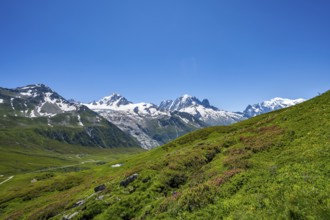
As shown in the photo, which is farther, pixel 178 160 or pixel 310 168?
pixel 178 160

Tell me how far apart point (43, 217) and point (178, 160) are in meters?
22.6

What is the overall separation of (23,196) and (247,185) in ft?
240

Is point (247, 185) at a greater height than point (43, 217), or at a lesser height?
greater

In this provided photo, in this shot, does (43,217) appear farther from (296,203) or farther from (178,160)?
(296,203)

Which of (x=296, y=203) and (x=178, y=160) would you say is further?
(x=178, y=160)

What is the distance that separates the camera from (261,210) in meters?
16.3

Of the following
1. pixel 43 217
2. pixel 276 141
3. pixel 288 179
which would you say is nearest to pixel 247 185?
pixel 288 179

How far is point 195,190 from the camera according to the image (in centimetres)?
2253

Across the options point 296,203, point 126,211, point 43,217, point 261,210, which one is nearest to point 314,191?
point 296,203

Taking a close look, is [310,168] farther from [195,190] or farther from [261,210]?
[195,190]

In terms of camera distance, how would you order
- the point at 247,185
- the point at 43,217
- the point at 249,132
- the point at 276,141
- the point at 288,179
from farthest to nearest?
the point at 249,132 → the point at 43,217 → the point at 276,141 → the point at 247,185 → the point at 288,179

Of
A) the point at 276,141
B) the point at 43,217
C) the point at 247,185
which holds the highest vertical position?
the point at 276,141

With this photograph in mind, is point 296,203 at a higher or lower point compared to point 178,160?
lower

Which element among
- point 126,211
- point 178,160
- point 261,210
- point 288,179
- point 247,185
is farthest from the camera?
point 178,160
